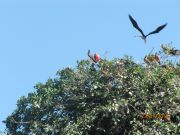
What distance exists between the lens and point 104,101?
15.2m

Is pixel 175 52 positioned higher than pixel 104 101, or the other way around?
pixel 175 52

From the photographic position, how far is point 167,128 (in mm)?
13992

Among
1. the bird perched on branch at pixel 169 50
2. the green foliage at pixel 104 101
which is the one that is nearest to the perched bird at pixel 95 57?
the green foliage at pixel 104 101

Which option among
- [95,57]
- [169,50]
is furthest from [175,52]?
[95,57]

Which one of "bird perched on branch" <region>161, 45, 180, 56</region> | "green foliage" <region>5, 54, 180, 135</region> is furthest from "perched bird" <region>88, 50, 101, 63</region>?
"bird perched on branch" <region>161, 45, 180, 56</region>

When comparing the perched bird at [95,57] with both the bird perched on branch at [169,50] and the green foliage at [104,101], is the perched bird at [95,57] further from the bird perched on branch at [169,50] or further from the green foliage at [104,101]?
the bird perched on branch at [169,50]

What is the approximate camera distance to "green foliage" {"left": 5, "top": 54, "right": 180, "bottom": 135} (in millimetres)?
14578

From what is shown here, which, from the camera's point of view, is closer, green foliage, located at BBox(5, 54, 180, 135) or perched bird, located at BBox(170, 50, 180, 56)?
green foliage, located at BBox(5, 54, 180, 135)

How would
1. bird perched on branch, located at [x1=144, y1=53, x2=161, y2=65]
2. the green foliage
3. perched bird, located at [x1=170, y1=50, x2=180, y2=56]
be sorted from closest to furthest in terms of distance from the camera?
the green foliage < bird perched on branch, located at [x1=144, y1=53, x2=161, y2=65] < perched bird, located at [x1=170, y1=50, x2=180, y2=56]

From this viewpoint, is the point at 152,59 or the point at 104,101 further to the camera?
the point at 152,59

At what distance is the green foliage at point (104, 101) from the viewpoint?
14.6m

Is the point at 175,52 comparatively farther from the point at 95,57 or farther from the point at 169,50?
the point at 95,57

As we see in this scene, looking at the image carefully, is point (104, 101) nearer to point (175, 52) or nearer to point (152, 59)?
point (152, 59)

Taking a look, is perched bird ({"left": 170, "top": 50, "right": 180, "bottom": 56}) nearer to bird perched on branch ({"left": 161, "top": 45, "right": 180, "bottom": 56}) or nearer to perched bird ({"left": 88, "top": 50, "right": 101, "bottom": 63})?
bird perched on branch ({"left": 161, "top": 45, "right": 180, "bottom": 56})
